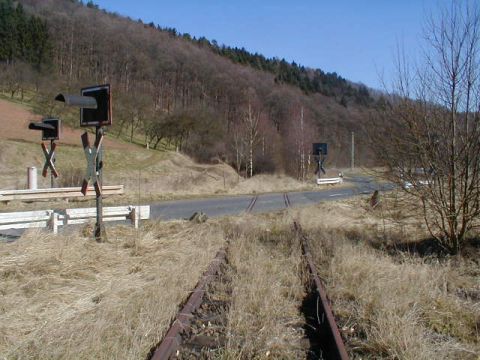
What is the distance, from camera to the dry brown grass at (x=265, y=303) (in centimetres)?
471

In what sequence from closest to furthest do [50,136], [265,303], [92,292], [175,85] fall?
[265,303] < [92,292] < [50,136] < [175,85]

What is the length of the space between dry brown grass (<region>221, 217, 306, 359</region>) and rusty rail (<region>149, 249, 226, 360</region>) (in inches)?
15.9

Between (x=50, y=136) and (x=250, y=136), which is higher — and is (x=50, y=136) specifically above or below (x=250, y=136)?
below

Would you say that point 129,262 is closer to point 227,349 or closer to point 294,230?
point 227,349

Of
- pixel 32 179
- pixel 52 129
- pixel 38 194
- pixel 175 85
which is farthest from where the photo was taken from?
pixel 175 85

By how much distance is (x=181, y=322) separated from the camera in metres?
5.22

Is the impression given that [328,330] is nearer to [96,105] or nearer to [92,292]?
[92,292]

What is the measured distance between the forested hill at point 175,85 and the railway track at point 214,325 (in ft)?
143

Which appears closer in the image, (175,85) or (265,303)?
(265,303)

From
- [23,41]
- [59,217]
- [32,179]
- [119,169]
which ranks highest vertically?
[23,41]

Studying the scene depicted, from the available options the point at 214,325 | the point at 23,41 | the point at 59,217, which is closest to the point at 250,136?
the point at 59,217

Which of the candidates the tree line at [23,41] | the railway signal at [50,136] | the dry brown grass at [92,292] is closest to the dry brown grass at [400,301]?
the dry brown grass at [92,292]

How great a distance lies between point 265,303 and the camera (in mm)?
5852

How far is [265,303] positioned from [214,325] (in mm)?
708
